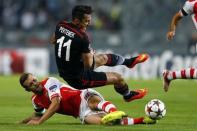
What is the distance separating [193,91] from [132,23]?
20.8ft

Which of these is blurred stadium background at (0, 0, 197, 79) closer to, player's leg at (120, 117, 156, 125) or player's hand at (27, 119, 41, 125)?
player's hand at (27, 119, 41, 125)

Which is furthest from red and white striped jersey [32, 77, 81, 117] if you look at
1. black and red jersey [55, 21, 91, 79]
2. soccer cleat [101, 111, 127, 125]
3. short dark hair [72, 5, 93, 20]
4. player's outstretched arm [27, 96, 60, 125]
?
short dark hair [72, 5, 93, 20]

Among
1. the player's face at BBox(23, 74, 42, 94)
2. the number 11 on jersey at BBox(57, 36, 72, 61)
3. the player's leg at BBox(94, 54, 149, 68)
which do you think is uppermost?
the number 11 on jersey at BBox(57, 36, 72, 61)

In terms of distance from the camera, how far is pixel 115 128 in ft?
34.0

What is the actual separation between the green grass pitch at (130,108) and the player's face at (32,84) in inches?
21.0

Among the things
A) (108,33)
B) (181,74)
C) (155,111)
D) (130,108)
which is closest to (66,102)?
(155,111)

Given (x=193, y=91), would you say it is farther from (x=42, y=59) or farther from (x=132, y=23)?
(x=42, y=59)

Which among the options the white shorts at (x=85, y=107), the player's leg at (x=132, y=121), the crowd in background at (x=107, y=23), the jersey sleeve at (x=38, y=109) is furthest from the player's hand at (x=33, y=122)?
the crowd in background at (x=107, y=23)

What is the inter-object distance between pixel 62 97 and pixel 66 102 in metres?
0.09

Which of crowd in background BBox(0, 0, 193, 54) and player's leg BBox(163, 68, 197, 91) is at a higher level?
crowd in background BBox(0, 0, 193, 54)

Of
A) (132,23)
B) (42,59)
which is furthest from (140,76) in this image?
(42,59)

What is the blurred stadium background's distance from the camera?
25.1 metres

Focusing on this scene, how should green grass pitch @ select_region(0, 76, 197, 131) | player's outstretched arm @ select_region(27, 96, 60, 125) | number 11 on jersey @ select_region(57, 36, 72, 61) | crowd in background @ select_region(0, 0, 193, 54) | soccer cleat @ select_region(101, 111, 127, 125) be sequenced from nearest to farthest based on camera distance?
soccer cleat @ select_region(101, 111, 127, 125), green grass pitch @ select_region(0, 76, 197, 131), player's outstretched arm @ select_region(27, 96, 60, 125), number 11 on jersey @ select_region(57, 36, 72, 61), crowd in background @ select_region(0, 0, 193, 54)

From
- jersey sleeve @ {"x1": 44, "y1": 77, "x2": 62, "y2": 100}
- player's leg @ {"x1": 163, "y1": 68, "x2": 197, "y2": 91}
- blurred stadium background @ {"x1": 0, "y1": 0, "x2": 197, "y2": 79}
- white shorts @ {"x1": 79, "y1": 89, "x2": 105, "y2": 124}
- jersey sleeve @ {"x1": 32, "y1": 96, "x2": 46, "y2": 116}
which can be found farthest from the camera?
blurred stadium background @ {"x1": 0, "y1": 0, "x2": 197, "y2": 79}
